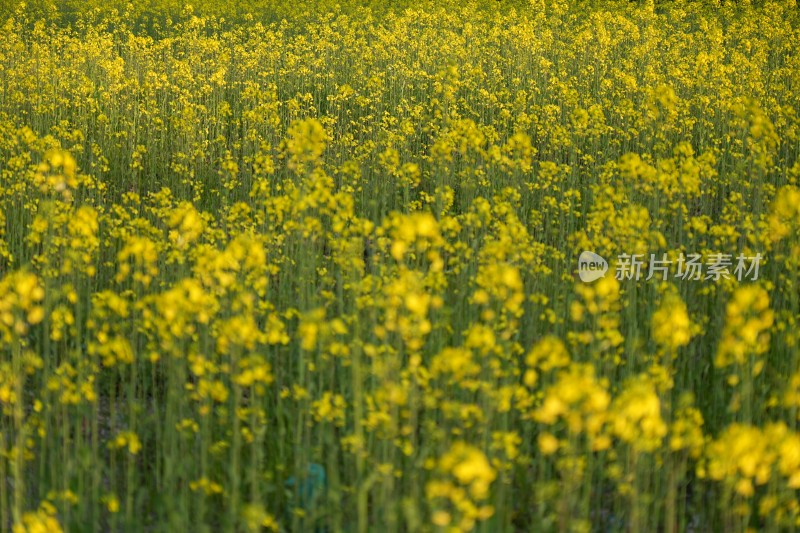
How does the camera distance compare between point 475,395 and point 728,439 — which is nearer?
point 728,439

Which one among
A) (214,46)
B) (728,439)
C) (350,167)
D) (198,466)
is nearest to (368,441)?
(198,466)

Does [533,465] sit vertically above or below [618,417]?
below

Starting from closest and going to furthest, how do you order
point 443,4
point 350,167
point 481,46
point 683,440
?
1. point 683,440
2. point 350,167
3. point 481,46
4. point 443,4

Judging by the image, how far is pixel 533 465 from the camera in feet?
13.3

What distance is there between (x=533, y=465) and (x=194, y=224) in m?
1.87

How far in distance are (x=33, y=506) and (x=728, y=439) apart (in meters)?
2.79

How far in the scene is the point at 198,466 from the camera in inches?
154

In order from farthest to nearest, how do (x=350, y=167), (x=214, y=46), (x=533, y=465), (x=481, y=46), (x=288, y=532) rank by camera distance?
(x=481, y=46)
(x=214, y=46)
(x=350, y=167)
(x=533, y=465)
(x=288, y=532)

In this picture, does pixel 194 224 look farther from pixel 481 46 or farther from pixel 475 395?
pixel 481 46

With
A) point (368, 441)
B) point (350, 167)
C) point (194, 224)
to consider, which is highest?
point (350, 167)

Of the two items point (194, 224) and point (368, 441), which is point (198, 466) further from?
point (194, 224)

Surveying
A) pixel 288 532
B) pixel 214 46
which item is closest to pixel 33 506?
pixel 288 532

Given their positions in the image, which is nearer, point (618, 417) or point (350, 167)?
point (618, 417)

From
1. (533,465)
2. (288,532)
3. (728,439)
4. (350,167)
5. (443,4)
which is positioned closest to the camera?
(728,439)
